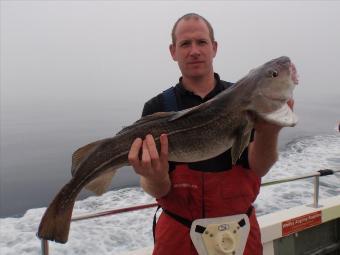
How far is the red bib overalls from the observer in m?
2.75

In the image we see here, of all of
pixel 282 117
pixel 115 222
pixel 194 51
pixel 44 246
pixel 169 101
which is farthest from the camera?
pixel 115 222

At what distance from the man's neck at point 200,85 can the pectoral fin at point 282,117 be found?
75cm

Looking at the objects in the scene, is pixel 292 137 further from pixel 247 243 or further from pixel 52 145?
pixel 247 243

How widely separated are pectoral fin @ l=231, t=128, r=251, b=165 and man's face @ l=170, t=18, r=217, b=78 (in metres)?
0.73

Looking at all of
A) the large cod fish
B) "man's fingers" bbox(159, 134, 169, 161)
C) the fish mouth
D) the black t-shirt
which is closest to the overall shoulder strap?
the black t-shirt

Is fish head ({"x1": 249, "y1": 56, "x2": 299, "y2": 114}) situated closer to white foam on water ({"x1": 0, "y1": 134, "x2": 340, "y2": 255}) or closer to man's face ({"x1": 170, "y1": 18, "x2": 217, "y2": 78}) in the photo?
man's face ({"x1": 170, "y1": 18, "x2": 217, "y2": 78})

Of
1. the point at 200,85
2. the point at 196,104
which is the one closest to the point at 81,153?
the point at 196,104

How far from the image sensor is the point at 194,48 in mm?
2932

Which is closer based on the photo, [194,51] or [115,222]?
[194,51]

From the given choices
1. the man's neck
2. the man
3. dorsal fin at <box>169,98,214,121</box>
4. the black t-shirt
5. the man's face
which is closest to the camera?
dorsal fin at <box>169,98,214,121</box>

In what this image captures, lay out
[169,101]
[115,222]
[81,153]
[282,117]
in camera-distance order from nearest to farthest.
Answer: [282,117] < [81,153] < [169,101] < [115,222]

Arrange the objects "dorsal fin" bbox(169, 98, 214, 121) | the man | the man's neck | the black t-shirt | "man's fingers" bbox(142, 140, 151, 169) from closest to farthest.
Result: "man's fingers" bbox(142, 140, 151, 169) < "dorsal fin" bbox(169, 98, 214, 121) < the man < the black t-shirt < the man's neck

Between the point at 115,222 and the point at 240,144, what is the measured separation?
19.2ft

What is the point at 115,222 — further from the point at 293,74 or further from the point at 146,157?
the point at 293,74
